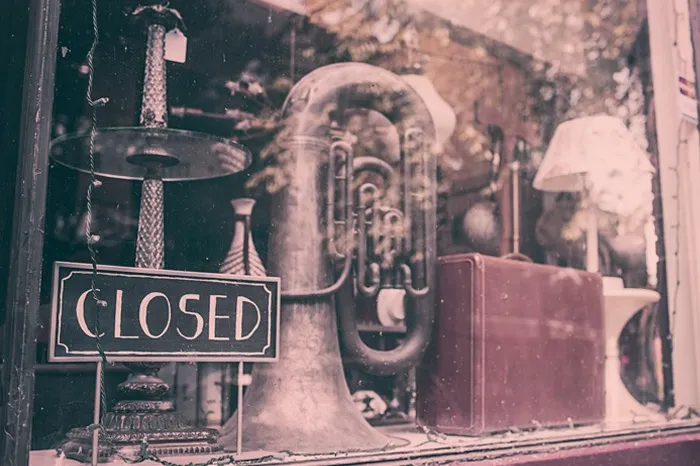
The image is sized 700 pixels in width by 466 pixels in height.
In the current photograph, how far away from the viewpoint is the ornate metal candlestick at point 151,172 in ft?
5.71

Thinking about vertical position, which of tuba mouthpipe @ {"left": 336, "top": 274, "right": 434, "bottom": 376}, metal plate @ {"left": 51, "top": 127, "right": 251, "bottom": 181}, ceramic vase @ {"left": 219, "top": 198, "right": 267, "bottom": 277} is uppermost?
metal plate @ {"left": 51, "top": 127, "right": 251, "bottom": 181}

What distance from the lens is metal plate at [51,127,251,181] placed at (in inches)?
69.3

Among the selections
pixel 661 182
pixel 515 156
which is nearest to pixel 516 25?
pixel 515 156

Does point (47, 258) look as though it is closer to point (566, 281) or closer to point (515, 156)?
point (566, 281)

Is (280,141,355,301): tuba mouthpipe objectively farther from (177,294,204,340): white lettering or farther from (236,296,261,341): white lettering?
(177,294,204,340): white lettering

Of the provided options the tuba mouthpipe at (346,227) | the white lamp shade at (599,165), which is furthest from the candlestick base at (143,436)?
the white lamp shade at (599,165)

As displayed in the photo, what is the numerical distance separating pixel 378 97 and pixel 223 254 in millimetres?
709

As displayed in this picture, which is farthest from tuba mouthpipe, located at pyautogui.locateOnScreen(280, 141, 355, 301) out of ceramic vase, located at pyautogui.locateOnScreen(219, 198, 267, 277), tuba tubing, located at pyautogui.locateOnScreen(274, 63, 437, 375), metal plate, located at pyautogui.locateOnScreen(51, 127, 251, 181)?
metal plate, located at pyautogui.locateOnScreen(51, 127, 251, 181)

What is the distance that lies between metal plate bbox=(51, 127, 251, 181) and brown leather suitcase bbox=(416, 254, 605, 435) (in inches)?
31.8

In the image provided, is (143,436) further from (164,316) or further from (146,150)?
(146,150)

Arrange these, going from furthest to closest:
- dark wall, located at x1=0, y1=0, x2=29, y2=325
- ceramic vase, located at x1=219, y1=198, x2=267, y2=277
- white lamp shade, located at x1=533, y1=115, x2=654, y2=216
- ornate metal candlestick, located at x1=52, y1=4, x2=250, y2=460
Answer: white lamp shade, located at x1=533, y1=115, x2=654, y2=216 → ceramic vase, located at x1=219, y1=198, x2=267, y2=277 → ornate metal candlestick, located at x1=52, y1=4, x2=250, y2=460 → dark wall, located at x1=0, y1=0, x2=29, y2=325

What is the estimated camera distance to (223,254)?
199 cm

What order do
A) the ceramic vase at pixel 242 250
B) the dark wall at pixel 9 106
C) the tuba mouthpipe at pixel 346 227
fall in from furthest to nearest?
the tuba mouthpipe at pixel 346 227 < the ceramic vase at pixel 242 250 < the dark wall at pixel 9 106

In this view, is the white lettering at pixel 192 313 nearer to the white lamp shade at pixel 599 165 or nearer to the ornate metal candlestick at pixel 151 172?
the ornate metal candlestick at pixel 151 172
